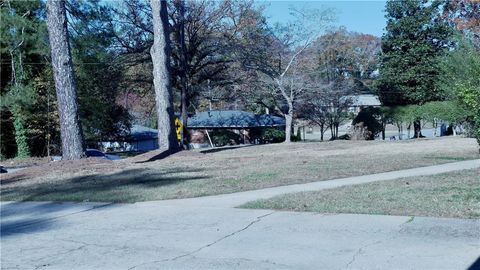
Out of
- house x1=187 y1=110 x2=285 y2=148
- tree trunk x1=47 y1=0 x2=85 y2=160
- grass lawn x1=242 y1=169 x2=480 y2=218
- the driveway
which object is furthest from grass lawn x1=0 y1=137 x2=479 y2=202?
house x1=187 y1=110 x2=285 y2=148

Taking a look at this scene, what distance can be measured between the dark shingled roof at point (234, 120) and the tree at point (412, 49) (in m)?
13.3

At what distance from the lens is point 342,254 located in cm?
602

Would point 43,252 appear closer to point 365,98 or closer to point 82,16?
point 82,16

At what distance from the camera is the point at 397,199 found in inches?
350

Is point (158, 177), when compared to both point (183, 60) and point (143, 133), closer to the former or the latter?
point (183, 60)

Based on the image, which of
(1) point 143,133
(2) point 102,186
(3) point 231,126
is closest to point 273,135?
(3) point 231,126

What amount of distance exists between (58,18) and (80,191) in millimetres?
8775

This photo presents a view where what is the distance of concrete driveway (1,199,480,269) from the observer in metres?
5.87

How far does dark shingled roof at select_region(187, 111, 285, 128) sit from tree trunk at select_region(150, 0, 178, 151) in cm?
3373

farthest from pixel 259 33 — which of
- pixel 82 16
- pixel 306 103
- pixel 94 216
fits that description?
pixel 94 216

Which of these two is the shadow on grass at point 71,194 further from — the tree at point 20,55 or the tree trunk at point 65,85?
the tree at point 20,55

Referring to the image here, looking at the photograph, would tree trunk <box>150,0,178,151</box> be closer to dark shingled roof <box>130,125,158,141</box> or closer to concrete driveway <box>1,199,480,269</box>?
concrete driveway <box>1,199,480,269</box>

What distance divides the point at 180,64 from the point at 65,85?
18.9 meters

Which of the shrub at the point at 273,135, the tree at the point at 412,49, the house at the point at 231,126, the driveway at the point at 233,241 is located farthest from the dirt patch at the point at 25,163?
the tree at the point at 412,49
